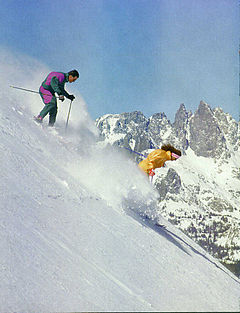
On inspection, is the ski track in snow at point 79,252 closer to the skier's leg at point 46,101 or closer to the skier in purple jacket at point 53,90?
the skier's leg at point 46,101

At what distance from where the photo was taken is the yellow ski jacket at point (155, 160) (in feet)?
32.8

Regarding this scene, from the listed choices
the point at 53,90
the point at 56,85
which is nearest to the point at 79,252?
the point at 56,85

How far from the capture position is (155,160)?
1009 cm

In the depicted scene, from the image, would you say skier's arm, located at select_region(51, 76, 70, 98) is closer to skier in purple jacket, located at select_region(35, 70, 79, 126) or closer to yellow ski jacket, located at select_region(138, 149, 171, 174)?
skier in purple jacket, located at select_region(35, 70, 79, 126)

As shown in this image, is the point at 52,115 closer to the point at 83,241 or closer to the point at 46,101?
the point at 46,101

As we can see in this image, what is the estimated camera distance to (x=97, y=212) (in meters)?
6.38

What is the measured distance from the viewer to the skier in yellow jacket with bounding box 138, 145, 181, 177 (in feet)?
32.6

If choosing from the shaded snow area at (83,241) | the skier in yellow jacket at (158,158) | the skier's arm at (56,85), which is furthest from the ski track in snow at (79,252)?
the skier's arm at (56,85)

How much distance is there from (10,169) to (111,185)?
2.69 meters

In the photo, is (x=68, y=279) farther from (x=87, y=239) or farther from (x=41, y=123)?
(x=41, y=123)

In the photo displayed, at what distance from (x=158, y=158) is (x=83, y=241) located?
5.69m

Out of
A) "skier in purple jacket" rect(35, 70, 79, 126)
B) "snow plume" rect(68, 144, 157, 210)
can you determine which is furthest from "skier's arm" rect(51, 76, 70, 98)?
"snow plume" rect(68, 144, 157, 210)

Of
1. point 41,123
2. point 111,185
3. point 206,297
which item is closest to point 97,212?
point 111,185

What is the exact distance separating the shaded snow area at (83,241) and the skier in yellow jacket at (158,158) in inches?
29.0
